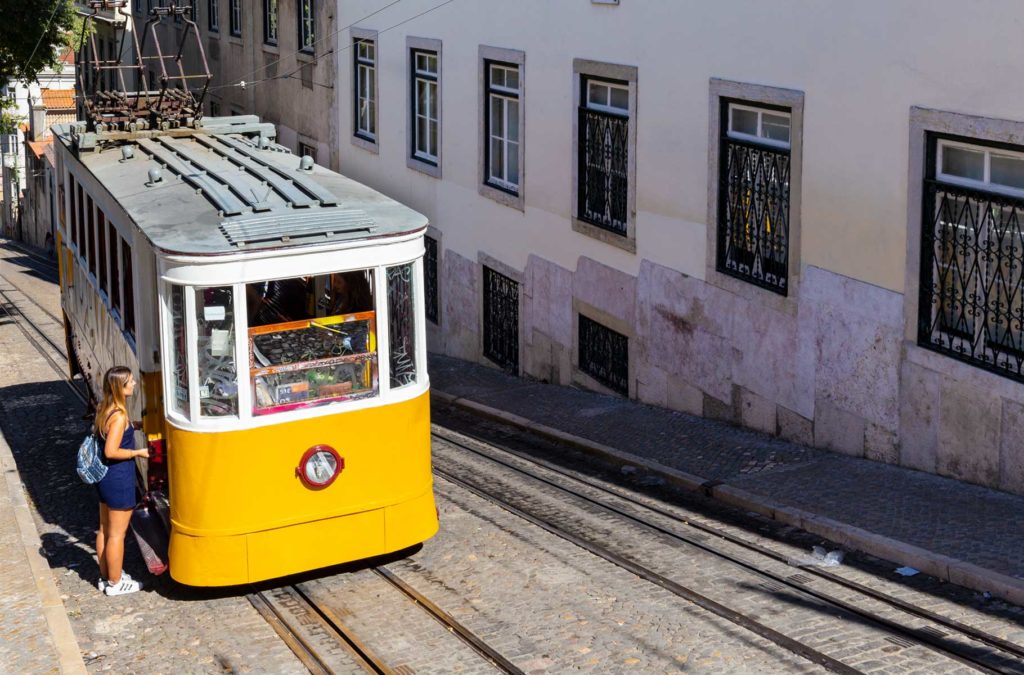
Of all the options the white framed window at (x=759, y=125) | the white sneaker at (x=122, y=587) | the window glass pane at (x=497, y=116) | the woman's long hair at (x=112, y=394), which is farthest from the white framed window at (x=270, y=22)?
the white sneaker at (x=122, y=587)

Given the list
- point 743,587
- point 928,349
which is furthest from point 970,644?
point 928,349

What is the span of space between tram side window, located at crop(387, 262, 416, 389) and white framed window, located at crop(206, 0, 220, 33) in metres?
22.6

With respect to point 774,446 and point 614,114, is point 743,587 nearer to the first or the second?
point 774,446

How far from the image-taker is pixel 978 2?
32.8 feet

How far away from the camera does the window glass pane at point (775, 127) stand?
12492mm

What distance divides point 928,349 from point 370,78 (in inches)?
511

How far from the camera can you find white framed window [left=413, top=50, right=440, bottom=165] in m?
19.6

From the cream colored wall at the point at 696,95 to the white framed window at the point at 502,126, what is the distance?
29 cm

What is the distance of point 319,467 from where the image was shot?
8.97 metres

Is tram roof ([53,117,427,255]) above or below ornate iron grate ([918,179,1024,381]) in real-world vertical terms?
above

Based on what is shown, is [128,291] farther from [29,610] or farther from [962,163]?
[962,163]

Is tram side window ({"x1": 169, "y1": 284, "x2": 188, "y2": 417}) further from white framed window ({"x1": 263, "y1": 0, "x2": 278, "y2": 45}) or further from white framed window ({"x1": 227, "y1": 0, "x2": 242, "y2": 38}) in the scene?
white framed window ({"x1": 227, "y1": 0, "x2": 242, "y2": 38})

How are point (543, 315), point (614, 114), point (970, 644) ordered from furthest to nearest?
point (543, 315) → point (614, 114) → point (970, 644)

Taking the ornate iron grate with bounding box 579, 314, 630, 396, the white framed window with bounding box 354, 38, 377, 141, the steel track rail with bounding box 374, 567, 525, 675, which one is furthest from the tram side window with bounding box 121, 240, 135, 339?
the white framed window with bounding box 354, 38, 377, 141
